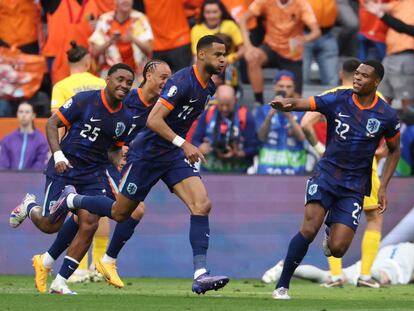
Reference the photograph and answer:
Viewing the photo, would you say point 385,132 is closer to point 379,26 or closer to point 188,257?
point 188,257

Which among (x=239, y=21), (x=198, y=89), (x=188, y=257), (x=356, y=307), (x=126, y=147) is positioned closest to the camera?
(x=356, y=307)

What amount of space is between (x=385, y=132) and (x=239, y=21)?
5702 millimetres

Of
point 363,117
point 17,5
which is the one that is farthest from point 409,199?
point 17,5

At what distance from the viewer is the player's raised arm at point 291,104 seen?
10961 mm

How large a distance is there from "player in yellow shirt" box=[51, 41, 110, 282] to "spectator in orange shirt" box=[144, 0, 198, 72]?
2877mm

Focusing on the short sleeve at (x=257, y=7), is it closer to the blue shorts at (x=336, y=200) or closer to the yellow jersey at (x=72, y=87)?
the yellow jersey at (x=72, y=87)

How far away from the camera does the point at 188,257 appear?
15.8m

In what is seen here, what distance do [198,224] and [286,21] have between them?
6345 millimetres

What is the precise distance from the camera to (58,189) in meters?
12.5

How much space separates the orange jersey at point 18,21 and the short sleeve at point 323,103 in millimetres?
6724

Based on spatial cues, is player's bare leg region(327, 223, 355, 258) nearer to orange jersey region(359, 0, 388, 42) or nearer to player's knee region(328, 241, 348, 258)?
player's knee region(328, 241, 348, 258)

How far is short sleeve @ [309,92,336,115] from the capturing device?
1148 centimetres

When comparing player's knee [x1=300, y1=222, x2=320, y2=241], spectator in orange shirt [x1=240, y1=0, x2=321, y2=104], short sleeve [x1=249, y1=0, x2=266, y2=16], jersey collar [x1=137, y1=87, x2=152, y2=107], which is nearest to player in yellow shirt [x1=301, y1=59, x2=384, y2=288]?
jersey collar [x1=137, y1=87, x2=152, y2=107]

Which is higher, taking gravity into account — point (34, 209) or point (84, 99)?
point (84, 99)
